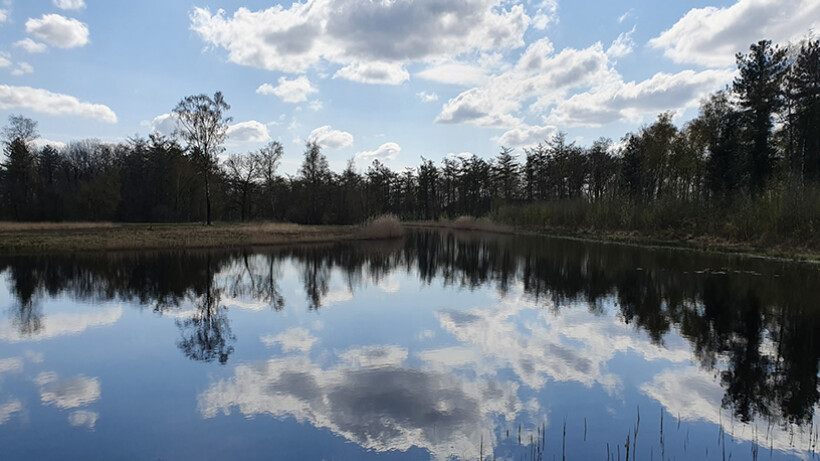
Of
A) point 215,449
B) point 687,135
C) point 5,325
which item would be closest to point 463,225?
point 687,135

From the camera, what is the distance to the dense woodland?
26.8m

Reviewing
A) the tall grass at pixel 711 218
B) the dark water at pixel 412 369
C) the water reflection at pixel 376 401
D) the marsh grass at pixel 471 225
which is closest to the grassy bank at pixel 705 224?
the tall grass at pixel 711 218

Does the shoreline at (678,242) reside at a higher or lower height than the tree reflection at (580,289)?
higher

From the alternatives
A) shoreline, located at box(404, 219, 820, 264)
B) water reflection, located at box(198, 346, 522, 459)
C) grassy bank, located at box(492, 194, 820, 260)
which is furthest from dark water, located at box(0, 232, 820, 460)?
grassy bank, located at box(492, 194, 820, 260)

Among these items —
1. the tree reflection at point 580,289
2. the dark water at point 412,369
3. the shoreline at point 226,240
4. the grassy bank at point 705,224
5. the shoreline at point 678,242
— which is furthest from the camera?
the shoreline at point 226,240

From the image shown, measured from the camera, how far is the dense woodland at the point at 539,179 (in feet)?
87.8

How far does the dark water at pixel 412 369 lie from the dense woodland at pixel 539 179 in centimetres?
1425

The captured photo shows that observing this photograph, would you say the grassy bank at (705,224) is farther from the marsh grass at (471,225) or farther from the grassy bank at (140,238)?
the grassy bank at (140,238)

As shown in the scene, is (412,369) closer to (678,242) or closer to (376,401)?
(376,401)

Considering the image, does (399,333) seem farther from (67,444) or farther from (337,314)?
(67,444)

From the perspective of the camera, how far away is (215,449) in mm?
5012

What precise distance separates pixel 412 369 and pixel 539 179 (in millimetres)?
54135

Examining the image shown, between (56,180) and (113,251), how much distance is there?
4281 cm

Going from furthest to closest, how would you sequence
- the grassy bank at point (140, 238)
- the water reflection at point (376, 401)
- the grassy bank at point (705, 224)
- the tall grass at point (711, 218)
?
the grassy bank at point (140, 238)
the tall grass at point (711, 218)
the grassy bank at point (705, 224)
the water reflection at point (376, 401)
